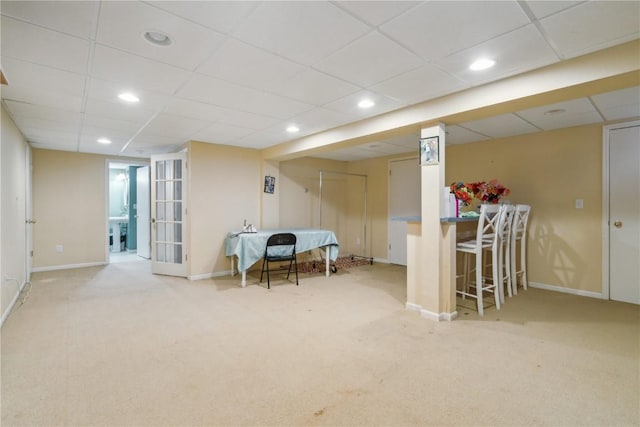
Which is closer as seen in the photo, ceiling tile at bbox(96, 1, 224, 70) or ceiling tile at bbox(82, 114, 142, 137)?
ceiling tile at bbox(96, 1, 224, 70)

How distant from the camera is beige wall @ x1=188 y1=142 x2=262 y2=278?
4.86 m

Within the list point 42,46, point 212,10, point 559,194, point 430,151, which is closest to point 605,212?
point 559,194

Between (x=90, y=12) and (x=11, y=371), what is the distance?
234 centimetres

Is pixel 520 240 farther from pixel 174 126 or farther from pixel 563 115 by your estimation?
pixel 174 126

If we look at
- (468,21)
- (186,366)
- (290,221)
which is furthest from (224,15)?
(290,221)

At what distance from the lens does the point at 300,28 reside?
1847 mm

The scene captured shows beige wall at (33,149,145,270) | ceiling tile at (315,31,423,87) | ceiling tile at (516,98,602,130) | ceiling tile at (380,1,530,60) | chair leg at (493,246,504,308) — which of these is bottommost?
chair leg at (493,246,504,308)

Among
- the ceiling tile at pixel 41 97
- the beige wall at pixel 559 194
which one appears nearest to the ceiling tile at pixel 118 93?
the ceiling tile at pixel 41 97

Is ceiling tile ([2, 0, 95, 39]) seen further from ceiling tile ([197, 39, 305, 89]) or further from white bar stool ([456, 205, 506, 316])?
white bar stool ([456, 205, 506, 316])

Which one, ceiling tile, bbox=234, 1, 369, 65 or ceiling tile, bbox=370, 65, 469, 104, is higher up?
ceiling tile, bbox=370, 65, 469, 104

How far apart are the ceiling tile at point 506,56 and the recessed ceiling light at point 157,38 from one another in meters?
1.86

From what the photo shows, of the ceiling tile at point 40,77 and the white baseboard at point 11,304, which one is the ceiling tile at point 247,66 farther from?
the white baseboard at point 11,304

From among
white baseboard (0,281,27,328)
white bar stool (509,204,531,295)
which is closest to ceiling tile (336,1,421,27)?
white bar stool (509,204,531,295)

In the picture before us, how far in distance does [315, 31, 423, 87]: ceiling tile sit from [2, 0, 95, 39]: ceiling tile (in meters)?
1.41
